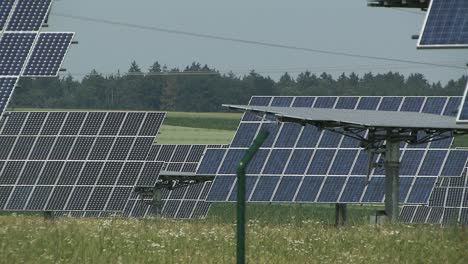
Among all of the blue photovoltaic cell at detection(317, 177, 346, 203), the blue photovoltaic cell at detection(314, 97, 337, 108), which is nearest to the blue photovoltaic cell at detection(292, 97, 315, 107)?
the blue photovoltaic cell at detection(314, 97, 337, 108)

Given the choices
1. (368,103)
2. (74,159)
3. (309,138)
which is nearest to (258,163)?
(309,138)

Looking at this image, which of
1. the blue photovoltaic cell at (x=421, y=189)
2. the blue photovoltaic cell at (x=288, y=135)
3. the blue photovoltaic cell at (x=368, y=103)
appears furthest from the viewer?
the blue photovoltaic cell at (x=368, y=103)

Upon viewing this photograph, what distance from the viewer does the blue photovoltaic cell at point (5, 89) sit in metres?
28.4

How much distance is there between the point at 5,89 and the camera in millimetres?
28922

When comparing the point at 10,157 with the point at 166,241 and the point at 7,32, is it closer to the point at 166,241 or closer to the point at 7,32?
the point at 7,32

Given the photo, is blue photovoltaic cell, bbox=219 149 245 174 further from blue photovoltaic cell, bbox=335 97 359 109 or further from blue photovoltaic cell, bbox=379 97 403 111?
blue photovoltaic cell, bbox=379 97 403 111

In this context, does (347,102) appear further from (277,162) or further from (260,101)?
(277,162)

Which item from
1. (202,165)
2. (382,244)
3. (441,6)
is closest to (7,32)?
(441,6)

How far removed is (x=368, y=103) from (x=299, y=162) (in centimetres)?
435

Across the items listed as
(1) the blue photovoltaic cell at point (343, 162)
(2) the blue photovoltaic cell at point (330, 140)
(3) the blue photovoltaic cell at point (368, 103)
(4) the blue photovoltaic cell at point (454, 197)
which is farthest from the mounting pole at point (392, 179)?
(4) the blue photovoltaic cell at point (454, 197)

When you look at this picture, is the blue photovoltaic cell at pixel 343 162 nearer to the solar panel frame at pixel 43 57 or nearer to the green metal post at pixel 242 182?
the solar panel frame at pixel 43 57

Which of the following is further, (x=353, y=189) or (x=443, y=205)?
(x=443, y=205)

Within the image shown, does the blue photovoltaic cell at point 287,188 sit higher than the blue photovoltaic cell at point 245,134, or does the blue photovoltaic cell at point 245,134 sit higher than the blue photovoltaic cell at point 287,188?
the blue photovoltaic cell at point 245,134

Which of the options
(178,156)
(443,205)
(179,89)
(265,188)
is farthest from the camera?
(179,89)
